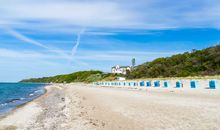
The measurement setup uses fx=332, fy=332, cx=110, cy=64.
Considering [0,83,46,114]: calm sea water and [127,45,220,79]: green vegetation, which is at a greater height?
[127,45,220,79]: green vegetation

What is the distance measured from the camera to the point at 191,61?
79125 mm

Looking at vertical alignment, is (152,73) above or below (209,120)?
above

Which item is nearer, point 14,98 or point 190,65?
point 14,98

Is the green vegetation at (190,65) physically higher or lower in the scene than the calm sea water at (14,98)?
higher

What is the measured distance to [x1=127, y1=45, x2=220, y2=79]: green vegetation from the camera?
6819 centimetres

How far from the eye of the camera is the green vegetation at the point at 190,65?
68188 mm

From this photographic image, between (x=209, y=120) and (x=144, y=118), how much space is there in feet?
A: 8.83

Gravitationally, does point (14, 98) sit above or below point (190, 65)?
below

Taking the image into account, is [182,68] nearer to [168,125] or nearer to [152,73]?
[152,73]

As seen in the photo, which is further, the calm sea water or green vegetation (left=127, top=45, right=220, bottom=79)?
green vegetation (left=127, top=45, right=220, bottom=79)

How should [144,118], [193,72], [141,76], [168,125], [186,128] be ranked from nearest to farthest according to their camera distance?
1. [186,128]
2. [168,125]
3. [144,118]
4. [193,72]
5. [141,76]

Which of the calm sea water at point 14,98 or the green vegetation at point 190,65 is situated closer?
the calm sea water at point 14,98

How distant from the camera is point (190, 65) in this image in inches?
3046

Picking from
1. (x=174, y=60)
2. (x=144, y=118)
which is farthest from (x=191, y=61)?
(x=144, y=118)
